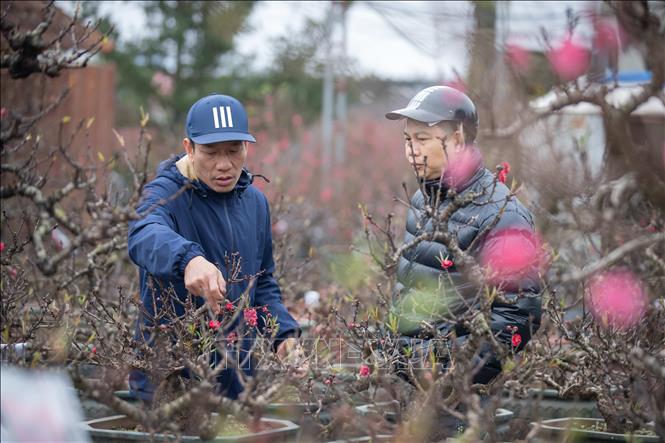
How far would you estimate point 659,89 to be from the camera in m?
4.13

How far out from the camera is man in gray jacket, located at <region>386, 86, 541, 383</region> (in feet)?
14.0

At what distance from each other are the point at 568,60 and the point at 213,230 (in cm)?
172

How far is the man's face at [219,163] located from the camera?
15.5 feet

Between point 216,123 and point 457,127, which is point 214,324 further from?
point 457,127

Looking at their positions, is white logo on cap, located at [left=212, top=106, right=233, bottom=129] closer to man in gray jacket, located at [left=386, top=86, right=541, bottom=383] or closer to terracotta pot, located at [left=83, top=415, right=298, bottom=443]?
man in gray jacket, located at [left=386, top=86, right=541, bottom=383]

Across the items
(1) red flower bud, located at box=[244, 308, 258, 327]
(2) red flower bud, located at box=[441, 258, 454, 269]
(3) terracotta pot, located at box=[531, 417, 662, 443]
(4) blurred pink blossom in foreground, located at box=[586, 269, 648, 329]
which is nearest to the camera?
(2) red flower bud, located at box=[441, 258, 454, 269]

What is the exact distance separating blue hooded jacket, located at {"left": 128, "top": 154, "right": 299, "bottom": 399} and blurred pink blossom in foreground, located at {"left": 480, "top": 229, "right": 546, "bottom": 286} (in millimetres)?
1005

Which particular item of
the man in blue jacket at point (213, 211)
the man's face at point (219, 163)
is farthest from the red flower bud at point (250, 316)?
the man's face at point (219, 163)

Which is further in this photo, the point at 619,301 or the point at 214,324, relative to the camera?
the point at 619,301

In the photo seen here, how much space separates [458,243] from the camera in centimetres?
446

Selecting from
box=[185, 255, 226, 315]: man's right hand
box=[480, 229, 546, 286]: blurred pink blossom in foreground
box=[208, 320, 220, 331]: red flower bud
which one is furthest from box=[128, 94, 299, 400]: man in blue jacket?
box=[480, 229, 546, 286]: blurred pink blossom in foreground

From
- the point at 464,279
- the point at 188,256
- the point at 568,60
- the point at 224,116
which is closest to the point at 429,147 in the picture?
the point at 464,279

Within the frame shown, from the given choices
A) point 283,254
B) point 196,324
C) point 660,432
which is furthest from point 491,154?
point 660,432

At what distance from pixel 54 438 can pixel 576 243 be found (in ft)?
20.8
